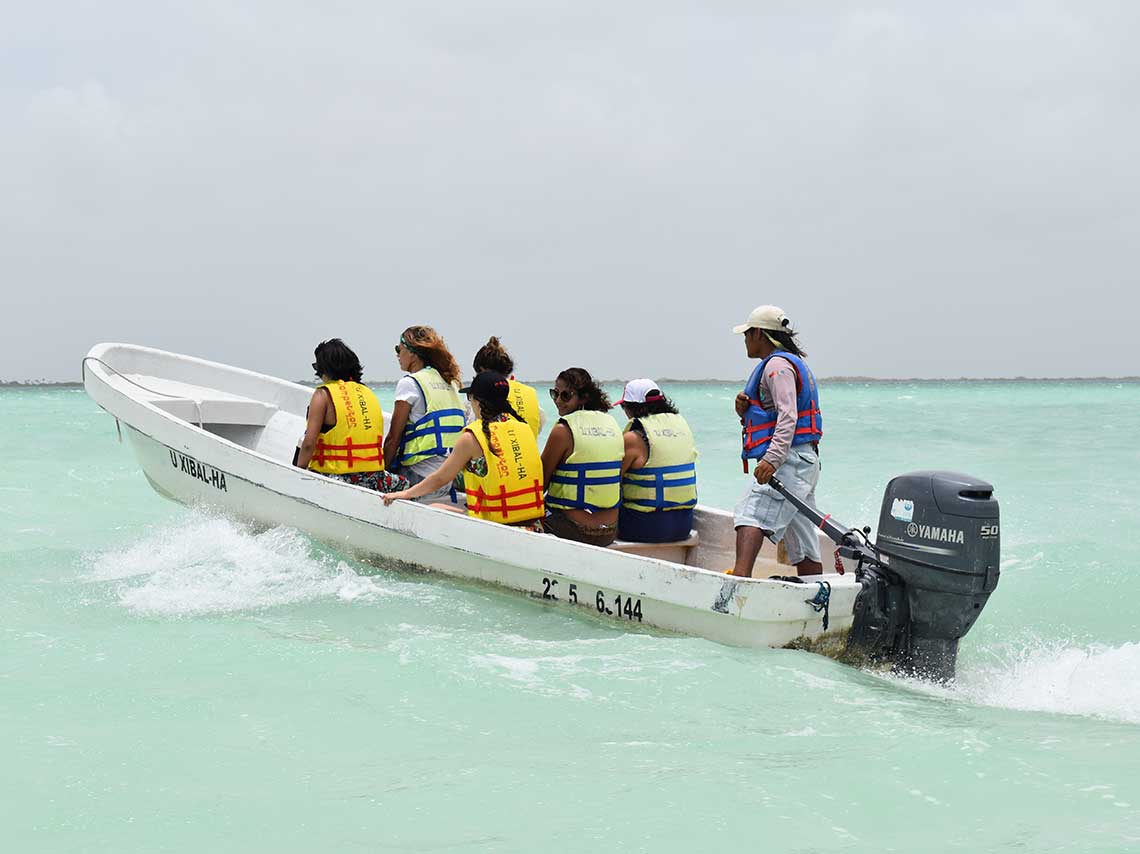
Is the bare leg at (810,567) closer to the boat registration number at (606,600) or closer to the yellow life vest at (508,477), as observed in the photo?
the boat registration number at (606,600)

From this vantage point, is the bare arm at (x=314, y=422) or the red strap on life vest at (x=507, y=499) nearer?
the red strap on life vest at (x=507, y=499)

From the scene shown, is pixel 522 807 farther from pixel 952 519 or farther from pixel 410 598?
pixel 410 598

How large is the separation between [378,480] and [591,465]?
6.48 ft

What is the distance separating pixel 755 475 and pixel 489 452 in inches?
56.1

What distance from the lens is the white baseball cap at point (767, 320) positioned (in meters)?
5.73

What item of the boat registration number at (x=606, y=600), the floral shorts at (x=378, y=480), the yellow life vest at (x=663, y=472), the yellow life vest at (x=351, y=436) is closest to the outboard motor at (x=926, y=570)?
the boat registration number at (x=606, y=600)

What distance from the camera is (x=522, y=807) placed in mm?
4027

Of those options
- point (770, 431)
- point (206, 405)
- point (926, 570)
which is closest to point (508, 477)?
point (770, 431)

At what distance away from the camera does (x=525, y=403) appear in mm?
7145

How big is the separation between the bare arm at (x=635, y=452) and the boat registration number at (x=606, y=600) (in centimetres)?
78

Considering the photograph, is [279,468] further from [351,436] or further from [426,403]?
[426,403]

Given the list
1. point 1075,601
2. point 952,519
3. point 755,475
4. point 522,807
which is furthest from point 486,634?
point 1075,601

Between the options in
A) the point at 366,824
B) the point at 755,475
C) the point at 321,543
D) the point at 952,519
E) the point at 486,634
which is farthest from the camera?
the point at 321,543

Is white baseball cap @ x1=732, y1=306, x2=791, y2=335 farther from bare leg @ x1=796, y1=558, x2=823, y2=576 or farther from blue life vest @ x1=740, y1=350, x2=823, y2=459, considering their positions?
bare leg @ x1=796, y1=558, x2=823, y2=576
